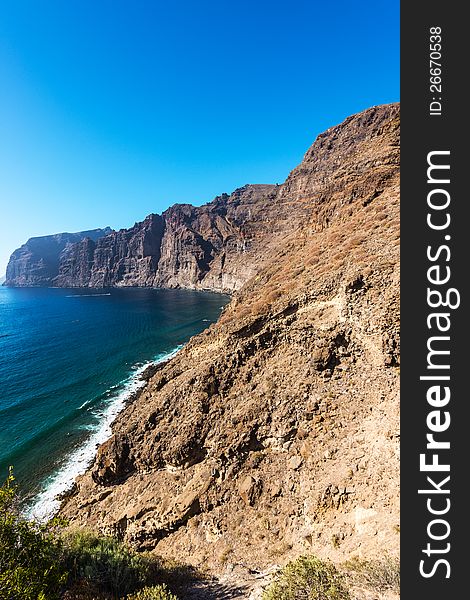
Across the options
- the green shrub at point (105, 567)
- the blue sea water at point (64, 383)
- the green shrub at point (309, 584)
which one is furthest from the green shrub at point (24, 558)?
the blue sea water at point (64, 383)

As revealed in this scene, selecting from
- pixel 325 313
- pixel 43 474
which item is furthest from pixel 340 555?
pixel 43 474

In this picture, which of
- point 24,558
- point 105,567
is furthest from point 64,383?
point 24,558

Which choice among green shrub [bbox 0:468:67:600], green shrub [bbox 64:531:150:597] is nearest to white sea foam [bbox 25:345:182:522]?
green shrub [bbox 64:531:150:597]

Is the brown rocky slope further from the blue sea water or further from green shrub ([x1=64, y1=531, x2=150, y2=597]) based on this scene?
Answer: the blue sea water

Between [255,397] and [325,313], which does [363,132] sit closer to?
[325,313]

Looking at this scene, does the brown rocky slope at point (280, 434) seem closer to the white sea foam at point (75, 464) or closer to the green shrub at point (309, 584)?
the green shrub at point (309, 584)

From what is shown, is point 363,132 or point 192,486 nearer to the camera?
point 192,486
